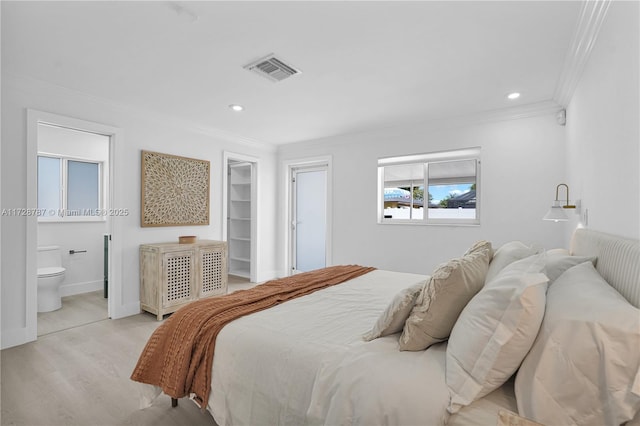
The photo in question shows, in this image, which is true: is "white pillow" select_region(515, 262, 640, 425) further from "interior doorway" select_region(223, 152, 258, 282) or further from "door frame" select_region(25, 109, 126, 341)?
"interior doorway" select_region(223, 152, 258, 282)

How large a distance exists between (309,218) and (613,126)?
4329mm

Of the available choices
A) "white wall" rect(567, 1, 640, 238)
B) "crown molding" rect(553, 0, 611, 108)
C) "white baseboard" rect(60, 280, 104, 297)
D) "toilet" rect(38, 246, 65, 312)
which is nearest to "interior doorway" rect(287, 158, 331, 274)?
"white baseboard" rect(60, 280, 104, 297)

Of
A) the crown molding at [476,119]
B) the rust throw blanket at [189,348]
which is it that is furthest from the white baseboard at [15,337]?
the crown molding at [476,119]

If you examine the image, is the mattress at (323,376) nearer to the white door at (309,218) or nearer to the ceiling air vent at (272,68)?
the ceiling air vent at (272,68)

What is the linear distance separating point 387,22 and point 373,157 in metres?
2.71

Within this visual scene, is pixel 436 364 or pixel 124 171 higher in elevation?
pixel 124 171

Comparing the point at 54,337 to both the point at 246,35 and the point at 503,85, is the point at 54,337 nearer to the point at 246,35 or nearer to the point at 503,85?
the point at 246,35

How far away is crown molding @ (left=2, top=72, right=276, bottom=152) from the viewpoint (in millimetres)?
2885

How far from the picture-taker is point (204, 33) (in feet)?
7.14

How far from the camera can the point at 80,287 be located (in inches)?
183

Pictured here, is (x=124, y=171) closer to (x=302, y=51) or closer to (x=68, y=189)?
(x=68, y=189)

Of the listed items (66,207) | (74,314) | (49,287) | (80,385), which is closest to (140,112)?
(66,207)

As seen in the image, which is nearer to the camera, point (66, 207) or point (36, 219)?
point (36, 219)

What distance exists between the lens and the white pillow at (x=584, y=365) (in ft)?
2.72
